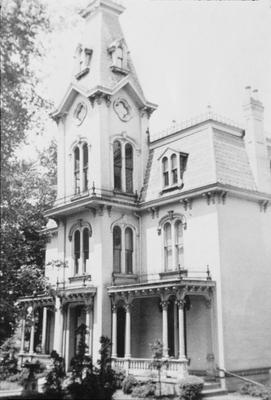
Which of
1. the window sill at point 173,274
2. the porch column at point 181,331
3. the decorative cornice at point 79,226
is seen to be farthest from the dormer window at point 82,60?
the porch column at point 181,331

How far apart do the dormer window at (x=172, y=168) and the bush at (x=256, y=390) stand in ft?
30.7

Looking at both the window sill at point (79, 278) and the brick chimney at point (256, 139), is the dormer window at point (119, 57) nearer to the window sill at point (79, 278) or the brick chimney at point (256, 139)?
the brick chimney at point (256, 139)

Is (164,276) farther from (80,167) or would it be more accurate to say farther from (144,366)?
(80,167)

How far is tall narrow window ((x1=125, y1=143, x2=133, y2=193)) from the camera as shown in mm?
27858

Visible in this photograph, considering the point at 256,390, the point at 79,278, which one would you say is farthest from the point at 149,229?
the point at 256,390

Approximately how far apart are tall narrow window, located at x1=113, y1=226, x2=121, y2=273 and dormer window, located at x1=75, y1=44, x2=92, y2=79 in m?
9.01

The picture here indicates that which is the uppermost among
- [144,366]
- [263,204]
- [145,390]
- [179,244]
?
[263,204]

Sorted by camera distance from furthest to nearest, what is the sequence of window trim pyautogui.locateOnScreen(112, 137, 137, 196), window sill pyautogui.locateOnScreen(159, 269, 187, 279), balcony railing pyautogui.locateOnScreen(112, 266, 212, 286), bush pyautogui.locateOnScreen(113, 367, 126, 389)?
window trim pyautogui.locateOnScreen(112, 137, 137, 196), window sill pyautogui.locateOnScreen(159, 269, 187, 279), balcony railing pyautogui.locateOnScreen(112, 266, 212, 286), bush pyautogui.locateOnScreen(113, 367, 126, 389)

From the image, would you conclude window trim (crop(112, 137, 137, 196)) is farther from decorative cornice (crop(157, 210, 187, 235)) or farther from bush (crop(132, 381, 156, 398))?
bush (crop(132, 381, 156, 398))

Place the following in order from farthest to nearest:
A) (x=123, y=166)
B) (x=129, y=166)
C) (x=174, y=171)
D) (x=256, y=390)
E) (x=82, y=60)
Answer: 1. (x=82, y=60)
2. (x=129, y=166)
3. (x=123, y=166)
4. (x=174, y=171)
5. (x=256, y=390)

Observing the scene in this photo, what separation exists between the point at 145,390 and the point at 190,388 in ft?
5.80

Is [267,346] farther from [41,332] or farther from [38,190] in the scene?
[38,190]

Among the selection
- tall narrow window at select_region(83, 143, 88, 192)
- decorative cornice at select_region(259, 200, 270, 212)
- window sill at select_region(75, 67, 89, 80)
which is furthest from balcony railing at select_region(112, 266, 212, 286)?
window sill at select_region(75, 67, 89, 80)

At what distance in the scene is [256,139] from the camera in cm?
2548
